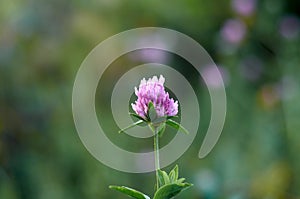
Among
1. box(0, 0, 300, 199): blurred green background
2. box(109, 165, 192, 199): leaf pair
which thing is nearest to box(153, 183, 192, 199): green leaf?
box(109, 165, 192, 199): leaf pair

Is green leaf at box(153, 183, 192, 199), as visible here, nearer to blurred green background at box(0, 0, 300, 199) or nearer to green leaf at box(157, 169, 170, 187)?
green leaf at box(157, 169, 170, 187)

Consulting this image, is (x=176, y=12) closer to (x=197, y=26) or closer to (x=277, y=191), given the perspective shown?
(x=197, y=26)

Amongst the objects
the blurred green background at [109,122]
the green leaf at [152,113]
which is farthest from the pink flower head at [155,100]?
the blurred green background at [109,122]

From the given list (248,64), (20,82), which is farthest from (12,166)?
(248,64)

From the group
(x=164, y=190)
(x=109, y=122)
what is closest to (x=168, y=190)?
(x=164, y=190)

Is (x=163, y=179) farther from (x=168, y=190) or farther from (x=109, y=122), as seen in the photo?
(x=109, y=122)
